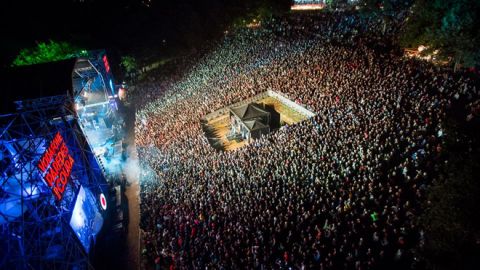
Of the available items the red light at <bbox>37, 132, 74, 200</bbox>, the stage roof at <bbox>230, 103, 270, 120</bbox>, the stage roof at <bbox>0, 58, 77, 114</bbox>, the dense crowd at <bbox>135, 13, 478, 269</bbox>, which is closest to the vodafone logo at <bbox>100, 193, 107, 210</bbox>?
the dense crowd at <bbox>135, 13, 478, 269</bbox>

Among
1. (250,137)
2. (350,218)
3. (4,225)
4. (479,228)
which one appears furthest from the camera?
(250,137)

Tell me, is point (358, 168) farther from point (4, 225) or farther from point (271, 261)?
point (4, 225)

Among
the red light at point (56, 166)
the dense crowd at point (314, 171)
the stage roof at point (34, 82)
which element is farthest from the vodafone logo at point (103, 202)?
the stage roof at point (34, 82)

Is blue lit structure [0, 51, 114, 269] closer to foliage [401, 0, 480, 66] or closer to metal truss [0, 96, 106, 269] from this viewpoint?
metal truss [0, 96, 106, 269]

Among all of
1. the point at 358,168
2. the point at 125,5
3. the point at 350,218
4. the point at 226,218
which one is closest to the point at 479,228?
the point at 350,218

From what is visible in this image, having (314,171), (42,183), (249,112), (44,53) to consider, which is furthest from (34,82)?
(314,171)
